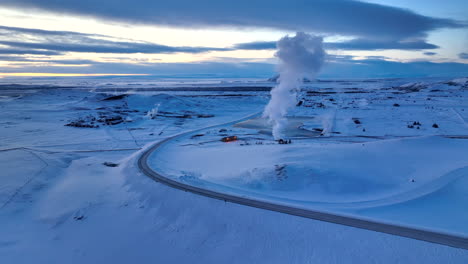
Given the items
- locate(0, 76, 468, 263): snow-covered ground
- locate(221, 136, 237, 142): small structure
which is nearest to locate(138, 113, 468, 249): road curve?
locate(0, 76, 468, 263): snow-covered ground

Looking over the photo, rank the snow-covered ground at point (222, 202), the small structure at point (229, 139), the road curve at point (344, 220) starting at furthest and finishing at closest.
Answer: the small structure at point (229, 139) → the snow-covered ground at point (222, 202) → the road curve at point (344, 220)

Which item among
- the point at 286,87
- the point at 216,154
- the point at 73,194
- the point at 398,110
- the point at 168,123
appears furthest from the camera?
the point at 398,110

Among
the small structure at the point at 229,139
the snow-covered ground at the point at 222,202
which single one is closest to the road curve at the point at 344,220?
the snow-covered ground at the point at 222,202

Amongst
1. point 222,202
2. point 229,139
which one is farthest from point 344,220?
point 229,139

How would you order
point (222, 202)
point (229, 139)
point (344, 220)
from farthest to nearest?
point (229, 139)
point (222, 202)
point (344, 220)

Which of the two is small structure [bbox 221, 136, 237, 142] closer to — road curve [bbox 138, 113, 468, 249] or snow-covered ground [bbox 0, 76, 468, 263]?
snow-covered ground [bbox 0, 76, 468, 263]

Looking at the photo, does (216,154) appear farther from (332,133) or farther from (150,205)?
(332,133)

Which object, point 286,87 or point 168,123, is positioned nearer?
point 286,87

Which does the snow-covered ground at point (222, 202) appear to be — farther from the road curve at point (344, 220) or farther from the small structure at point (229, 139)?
the small structure at point (229, 139)

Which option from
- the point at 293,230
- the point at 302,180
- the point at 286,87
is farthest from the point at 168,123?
the point at 293,230

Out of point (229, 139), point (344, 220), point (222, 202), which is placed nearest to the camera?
point (344, 220)

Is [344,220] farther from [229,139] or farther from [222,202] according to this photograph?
[229,139]
